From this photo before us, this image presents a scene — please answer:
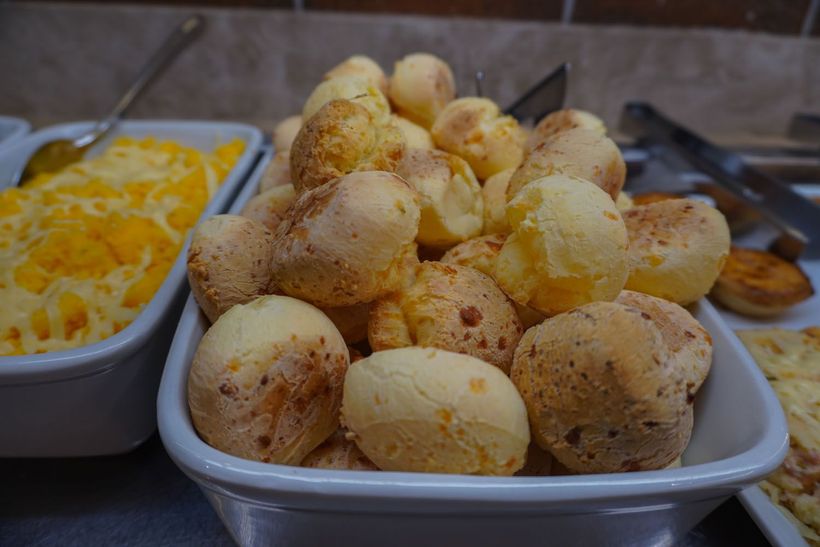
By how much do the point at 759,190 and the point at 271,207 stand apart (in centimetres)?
96

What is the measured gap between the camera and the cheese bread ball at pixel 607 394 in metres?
0.43

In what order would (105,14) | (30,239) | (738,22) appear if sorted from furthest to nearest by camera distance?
1. (738,22)
2. (105,14)
3. (30,239)

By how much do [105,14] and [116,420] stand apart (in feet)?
4.26

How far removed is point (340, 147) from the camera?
0.59m

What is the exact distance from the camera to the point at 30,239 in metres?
0.86

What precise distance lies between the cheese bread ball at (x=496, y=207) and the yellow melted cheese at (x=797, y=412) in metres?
0.36

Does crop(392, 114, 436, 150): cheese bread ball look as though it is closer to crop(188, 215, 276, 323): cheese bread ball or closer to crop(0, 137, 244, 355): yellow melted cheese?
crop(188, 215, 276, 323): cheese bread ball

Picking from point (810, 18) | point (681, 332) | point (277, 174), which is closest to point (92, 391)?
point (277, 174)

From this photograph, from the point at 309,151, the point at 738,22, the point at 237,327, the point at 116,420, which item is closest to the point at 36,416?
the point at 116,420

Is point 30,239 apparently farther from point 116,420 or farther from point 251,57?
point 251,57

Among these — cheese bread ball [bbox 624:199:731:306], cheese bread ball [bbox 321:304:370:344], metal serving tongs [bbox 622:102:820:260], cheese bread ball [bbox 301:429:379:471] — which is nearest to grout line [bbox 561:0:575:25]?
metal serving tongs [bbox 622:102:820:260]

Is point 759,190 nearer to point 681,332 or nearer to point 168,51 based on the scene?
point 681,332

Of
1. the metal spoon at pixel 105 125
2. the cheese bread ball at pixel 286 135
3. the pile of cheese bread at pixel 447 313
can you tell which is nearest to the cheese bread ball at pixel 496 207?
the pile of cheese bread at pixel 447 313

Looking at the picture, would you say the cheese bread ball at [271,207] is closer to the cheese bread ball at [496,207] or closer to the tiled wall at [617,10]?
the cheese bread ball at [496,207]
